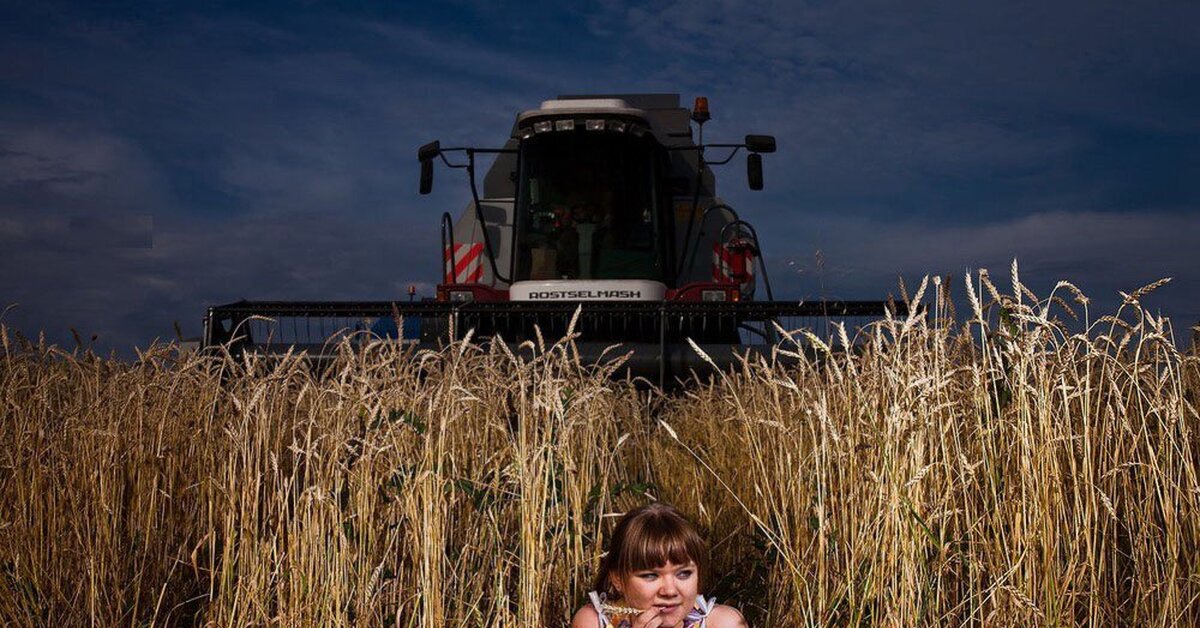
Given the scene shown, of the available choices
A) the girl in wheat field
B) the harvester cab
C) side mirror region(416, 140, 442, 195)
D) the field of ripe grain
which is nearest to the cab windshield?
the harvester cab

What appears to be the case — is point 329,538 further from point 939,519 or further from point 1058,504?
point 1058,504

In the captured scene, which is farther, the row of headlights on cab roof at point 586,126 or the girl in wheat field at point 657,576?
the row of headlights on cab roof at point 586,126

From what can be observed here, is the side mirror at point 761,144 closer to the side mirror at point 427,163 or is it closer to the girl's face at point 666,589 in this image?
the side mirror at point 427,163

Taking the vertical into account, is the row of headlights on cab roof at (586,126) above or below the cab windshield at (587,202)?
above

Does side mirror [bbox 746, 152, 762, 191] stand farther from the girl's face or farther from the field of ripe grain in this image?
the girl's face

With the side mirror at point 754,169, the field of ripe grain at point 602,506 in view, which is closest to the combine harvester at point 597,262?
the side mirror at point 754,169

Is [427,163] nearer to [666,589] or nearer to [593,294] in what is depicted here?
[593,294]

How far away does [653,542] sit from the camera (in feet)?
10.4

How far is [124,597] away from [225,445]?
678mm

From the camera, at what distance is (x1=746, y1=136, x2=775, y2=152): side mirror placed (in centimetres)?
1043

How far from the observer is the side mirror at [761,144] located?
10430mm

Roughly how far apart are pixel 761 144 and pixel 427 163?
3285mm

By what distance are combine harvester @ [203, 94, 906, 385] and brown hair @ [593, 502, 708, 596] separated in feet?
16.0

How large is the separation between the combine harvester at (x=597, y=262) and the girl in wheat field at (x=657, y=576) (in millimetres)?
4845
